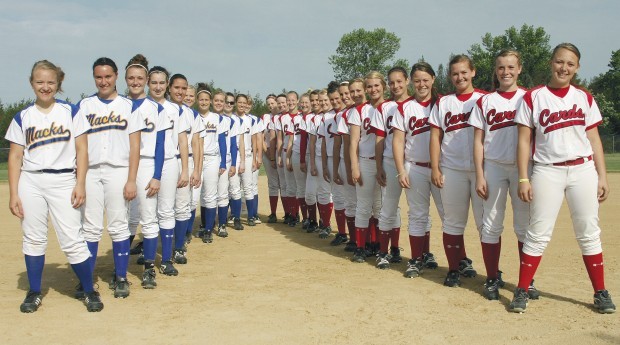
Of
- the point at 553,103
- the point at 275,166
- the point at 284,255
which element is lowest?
the point at 284,255

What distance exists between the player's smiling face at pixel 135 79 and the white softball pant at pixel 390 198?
2.75m

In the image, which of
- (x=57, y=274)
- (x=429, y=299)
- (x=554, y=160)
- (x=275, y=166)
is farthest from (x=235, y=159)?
(x=554, y=160)

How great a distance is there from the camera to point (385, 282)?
19.1 ft

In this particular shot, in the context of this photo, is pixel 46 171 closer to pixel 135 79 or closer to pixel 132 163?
pixel 132 163

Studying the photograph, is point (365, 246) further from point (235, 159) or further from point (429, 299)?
point (235, 159)

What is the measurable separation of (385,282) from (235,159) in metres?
4.40

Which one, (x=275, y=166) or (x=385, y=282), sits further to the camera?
(x=275, y=166)

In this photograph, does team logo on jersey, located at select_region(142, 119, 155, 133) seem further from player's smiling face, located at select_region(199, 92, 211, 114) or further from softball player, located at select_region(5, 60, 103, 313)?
player's smiling face, located at select_region(199, 92, 211, 114)

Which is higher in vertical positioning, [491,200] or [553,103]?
[553,103]

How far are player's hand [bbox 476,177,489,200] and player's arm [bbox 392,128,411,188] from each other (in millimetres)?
971

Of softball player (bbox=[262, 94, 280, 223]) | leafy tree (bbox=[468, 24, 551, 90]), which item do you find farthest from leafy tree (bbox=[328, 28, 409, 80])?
softball player (bbox=[262, 94, 280, 223])

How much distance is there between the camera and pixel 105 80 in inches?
206

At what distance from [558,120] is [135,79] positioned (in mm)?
3960

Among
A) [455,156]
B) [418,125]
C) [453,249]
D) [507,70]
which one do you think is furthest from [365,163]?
[507,70]
